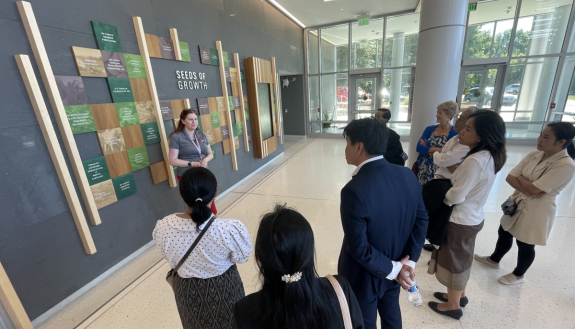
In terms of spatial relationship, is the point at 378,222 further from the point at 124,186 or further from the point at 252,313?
the point at 124,186

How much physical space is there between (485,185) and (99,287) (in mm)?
3403

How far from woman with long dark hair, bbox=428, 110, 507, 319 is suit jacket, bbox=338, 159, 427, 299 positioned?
0.47 meters

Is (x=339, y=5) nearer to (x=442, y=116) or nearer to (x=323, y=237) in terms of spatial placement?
(x=442, y=116)

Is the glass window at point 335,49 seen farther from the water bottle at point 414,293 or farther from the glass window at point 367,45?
the water bottle at point 414,293

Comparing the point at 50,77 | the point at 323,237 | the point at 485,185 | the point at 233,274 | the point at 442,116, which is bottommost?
the point at 323,237

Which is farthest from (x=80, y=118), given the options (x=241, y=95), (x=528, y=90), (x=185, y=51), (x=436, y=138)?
(x=528, y=90)

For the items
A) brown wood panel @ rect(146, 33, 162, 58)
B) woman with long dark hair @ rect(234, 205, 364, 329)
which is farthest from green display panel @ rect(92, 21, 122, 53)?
woman with long dark hair @ rect(234, 205, 364, 329)

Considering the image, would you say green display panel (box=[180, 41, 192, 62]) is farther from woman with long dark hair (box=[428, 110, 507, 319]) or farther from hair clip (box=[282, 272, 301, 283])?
hair clip (box=[282, 272, 301, 283])

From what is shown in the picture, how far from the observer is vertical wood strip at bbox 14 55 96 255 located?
183cm

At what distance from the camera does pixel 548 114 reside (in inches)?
259

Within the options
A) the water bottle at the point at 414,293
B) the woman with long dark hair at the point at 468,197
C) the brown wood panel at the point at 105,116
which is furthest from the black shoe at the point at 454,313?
the brown wood panel at the point at 105,116

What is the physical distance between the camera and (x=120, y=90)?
2525mm

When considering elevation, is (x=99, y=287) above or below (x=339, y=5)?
below

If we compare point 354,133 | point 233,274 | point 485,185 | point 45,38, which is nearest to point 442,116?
point 485,185
